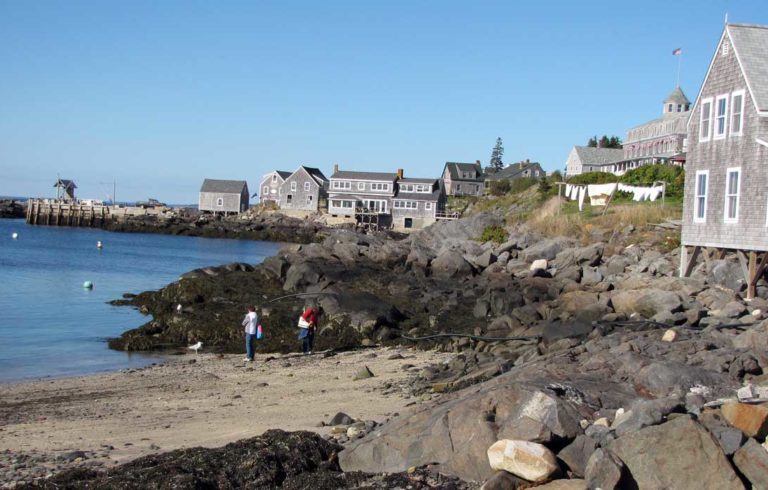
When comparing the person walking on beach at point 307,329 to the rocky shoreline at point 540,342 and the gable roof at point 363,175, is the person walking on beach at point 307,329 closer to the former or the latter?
the rocky shoreline at point 540,342

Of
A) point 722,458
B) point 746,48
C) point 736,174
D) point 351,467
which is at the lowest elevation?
point 351,467

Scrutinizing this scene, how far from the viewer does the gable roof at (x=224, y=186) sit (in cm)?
11894

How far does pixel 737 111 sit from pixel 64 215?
104172mm

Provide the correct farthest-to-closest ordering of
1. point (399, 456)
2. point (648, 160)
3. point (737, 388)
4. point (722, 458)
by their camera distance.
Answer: point (648, 160), point (737, 388), point (399, 456), point (722, 458)

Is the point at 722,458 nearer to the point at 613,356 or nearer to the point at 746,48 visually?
the point at 613,356

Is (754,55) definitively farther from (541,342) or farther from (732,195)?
(541,342)

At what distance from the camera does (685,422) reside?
8719 mm

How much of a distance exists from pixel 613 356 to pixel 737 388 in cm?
198

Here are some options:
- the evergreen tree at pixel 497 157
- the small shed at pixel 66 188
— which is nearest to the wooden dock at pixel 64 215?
the small shed at pixel 66 188

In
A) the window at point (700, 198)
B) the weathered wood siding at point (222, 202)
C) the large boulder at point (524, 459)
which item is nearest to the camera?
the large boulder at point (524, 459)

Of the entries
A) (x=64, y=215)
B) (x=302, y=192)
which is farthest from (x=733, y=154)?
(x=64, y=215)

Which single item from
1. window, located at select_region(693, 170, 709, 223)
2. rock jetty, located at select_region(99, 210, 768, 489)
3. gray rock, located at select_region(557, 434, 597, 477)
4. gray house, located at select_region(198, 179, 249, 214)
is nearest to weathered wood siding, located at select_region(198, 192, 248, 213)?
gray house, located at select_region(198, 179, 249, 214)

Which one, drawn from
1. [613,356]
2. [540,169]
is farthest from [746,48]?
[540,169]

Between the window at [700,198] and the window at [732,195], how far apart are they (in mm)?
Answer: 1001
